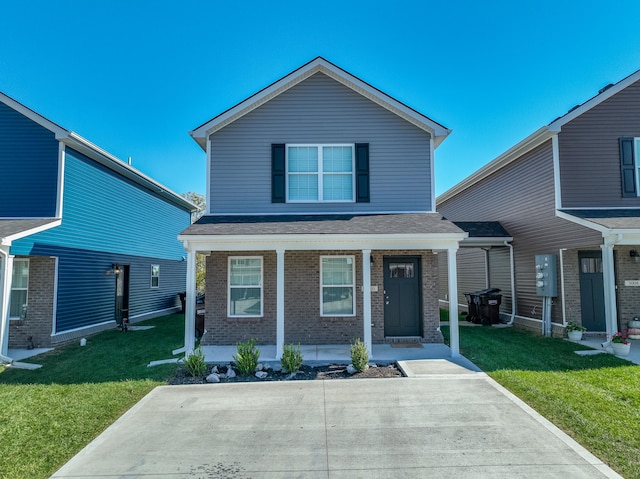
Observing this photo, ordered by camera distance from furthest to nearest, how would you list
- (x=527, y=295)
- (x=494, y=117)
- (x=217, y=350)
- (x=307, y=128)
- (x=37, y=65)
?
(x=494, y=117), (x=37, y=65), (x=527, y=295), (x=307, y=128), (x=217, y=350)

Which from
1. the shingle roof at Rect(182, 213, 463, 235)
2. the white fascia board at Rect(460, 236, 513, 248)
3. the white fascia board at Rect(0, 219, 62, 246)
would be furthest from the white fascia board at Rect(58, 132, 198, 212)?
the white fascia board at Rect(460, 236, 513, 248)

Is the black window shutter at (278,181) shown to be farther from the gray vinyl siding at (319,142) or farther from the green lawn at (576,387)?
the green lawn at (576,387)

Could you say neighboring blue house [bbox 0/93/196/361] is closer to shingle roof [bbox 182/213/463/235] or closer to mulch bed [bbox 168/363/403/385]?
shingle roof [bbox 182/213/463/235]

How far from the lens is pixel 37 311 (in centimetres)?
1020

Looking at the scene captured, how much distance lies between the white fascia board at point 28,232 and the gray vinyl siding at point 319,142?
14.3 feet

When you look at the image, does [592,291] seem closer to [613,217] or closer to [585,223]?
[613,217]

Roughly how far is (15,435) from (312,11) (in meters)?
11.9

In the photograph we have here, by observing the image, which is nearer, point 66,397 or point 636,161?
point 66,397

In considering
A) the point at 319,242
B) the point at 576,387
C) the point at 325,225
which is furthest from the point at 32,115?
the point at 576,387

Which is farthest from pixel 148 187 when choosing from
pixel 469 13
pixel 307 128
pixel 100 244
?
pixel 469 13

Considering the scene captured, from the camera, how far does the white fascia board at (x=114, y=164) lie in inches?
420

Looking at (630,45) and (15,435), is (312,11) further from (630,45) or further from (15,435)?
(15,435)

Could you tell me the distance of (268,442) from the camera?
15.1 feet

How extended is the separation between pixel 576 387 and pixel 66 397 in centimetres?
842
